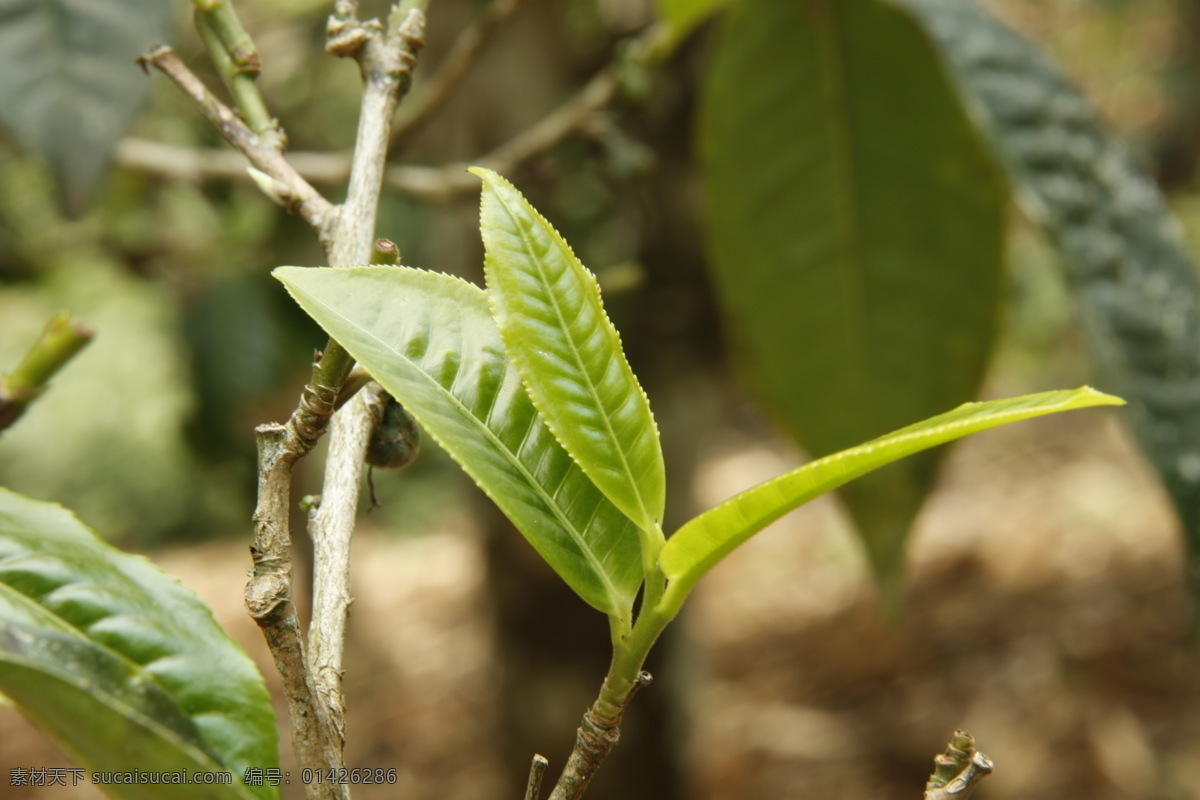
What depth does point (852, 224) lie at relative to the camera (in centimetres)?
105

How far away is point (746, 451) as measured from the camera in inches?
187

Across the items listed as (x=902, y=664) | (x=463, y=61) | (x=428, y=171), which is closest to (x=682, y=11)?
(x=463, y=61)

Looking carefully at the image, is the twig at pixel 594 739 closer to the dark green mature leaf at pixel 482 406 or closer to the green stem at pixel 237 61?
the dark green mature leaf at pixel 482 406

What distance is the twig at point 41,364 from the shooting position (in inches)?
12.2

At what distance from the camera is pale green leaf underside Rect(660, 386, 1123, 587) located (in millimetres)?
298

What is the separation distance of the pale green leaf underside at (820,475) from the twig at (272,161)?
0.63ft

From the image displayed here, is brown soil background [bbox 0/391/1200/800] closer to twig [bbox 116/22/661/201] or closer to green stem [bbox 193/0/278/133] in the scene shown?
twig [bbox 116/22/661/201]

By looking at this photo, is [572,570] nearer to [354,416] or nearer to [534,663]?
[354,416]

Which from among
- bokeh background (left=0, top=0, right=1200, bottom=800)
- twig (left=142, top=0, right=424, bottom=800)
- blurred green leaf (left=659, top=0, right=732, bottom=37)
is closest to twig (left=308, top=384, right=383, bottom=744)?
twig (left=142, top=0, right=424, bottom=800)

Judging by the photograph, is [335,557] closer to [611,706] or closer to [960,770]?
[611,706]

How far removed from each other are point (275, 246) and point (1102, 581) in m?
2.18

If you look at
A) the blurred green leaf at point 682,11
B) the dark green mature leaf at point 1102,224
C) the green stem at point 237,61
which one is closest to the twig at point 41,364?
the green stem at point 237,61

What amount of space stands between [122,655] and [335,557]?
75 millimetres

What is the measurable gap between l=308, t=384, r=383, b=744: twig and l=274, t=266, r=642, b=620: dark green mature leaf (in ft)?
0.16
